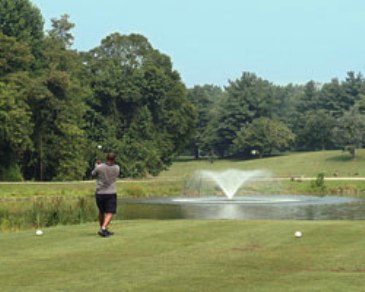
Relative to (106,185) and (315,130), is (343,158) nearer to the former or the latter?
(315,130)

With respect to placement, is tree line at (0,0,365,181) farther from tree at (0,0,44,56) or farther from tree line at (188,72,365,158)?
tree line at (188,72,365,158)

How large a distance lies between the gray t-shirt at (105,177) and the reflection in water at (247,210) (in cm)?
1576

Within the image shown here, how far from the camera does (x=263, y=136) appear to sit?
125m

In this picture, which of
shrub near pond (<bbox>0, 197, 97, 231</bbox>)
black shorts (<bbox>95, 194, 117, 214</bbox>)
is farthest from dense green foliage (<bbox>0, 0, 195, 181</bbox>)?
black shorts (<bbox>95, 194, 117, 214</bbox>)

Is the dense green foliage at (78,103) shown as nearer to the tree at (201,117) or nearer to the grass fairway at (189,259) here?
the tree at (201,117)

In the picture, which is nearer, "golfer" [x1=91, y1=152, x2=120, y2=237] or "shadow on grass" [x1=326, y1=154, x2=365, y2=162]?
"golfer" [x1=91, y1=152, x2=120, y2=237]

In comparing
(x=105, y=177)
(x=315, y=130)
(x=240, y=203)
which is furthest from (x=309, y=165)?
(x=105, y=177)

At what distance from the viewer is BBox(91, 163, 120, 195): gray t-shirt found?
17375 mm

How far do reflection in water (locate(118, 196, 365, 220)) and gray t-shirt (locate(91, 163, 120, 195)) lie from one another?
15.8 m

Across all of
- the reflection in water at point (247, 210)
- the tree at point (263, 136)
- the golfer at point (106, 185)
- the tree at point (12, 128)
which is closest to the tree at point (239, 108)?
the tree at point (263, 136)

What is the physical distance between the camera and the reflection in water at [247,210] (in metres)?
34.9

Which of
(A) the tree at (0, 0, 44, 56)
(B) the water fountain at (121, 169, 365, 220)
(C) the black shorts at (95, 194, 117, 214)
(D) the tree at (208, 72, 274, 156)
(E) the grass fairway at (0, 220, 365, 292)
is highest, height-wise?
(A) the tree at (0, 0, 44, 56)

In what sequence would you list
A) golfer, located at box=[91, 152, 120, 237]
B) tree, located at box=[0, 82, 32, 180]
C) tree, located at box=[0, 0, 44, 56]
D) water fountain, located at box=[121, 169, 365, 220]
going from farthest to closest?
1. tree, located at box=[0, 0, 44, 56]
2. tree, located at box=[0, 82, 32, 180]
3. water fountain, located at box=[121, 169, 365, 220]
4. golfer, located at box=[91, 152, 120, 237]

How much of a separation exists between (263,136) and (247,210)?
3373 inches
